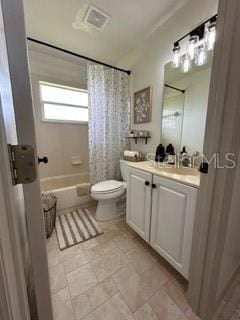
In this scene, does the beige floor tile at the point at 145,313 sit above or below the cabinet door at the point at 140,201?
below

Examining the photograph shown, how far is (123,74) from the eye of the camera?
2160 mm

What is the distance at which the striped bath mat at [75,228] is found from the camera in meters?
1.54

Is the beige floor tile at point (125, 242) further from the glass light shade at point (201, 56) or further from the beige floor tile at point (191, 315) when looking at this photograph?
the glass light shade at point (201, 56)

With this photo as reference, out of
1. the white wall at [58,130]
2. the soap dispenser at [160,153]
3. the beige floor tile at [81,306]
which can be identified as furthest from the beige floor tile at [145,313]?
Result: the white wall at [58,130]

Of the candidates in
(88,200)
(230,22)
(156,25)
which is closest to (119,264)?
(88,200)

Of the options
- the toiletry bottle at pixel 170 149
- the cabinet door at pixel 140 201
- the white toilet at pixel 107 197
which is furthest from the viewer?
the white toilet at pixel 107 197

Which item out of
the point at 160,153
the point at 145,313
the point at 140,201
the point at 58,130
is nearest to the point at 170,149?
the point at 160,153

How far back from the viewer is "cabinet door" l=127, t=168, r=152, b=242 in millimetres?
1294

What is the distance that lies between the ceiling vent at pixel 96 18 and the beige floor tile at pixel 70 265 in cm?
237

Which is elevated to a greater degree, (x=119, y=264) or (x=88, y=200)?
(x=88, y=200)

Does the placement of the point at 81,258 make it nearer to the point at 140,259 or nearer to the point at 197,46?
the point at 140,259

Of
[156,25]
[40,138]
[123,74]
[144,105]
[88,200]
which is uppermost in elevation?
[156,25]

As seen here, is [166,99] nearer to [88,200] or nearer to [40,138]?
[88,200]

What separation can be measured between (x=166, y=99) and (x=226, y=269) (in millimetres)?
1609
